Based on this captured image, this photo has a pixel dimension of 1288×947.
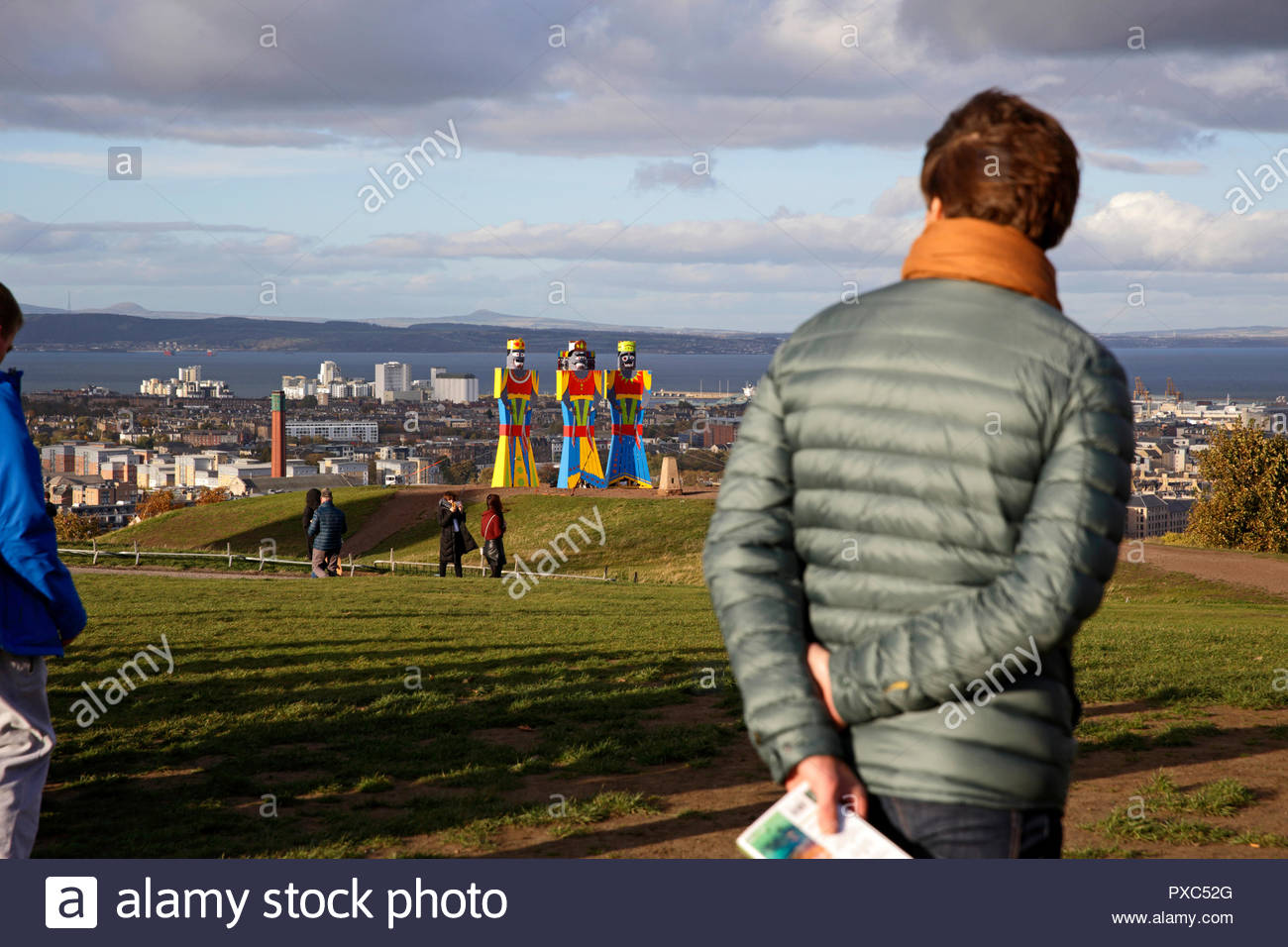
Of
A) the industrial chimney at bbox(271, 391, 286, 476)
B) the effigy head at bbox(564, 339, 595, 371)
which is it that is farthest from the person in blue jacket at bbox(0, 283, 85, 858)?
the industrial chimney at bbox(271, 391, 286, 476)

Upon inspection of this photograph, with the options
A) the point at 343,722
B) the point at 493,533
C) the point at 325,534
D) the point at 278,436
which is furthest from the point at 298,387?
the point at 343,722

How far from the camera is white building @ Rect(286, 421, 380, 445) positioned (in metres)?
92.9

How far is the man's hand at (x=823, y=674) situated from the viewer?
2369 millimetres

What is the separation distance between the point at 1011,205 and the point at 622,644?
1052cm

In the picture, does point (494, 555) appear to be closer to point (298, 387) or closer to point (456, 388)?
point (456, 388)

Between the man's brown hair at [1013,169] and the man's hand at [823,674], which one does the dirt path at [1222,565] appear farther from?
the man's hand at [823,674]

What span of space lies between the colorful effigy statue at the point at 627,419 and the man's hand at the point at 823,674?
3507cm

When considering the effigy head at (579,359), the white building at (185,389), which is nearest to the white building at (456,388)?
the white building at (185,389)

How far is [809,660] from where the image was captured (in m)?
2.41

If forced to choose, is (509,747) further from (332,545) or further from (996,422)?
(332,545)

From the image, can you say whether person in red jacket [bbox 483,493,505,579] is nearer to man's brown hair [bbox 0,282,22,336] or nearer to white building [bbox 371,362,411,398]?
man's brown hair [bbox 0,282,22,336]

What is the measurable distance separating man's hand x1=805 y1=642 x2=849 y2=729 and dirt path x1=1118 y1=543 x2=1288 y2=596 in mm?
22021

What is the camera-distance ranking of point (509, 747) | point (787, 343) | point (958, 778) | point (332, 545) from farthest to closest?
point (332, 545)
point (509, 747)
point (787, 343)
point (958, 778)
